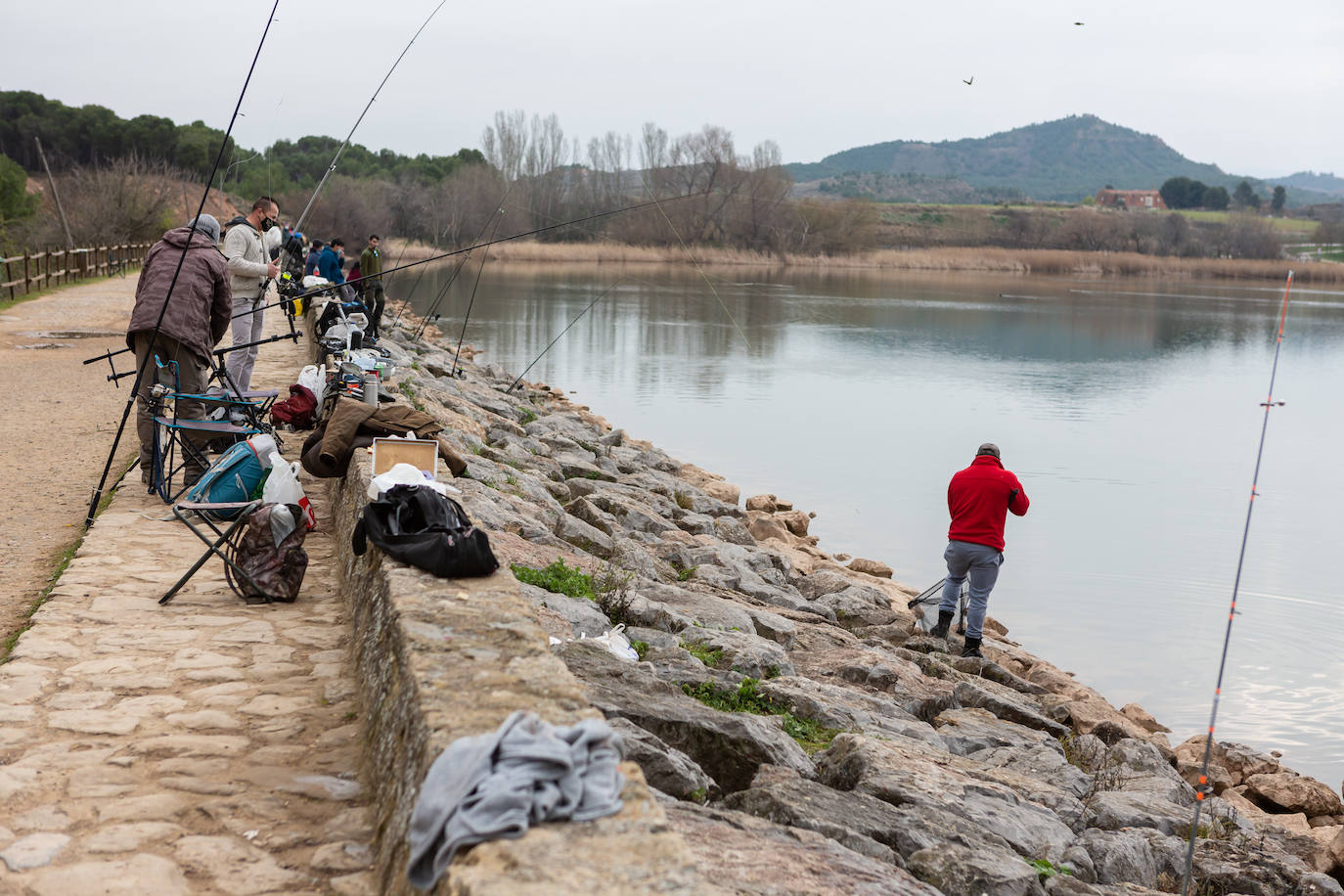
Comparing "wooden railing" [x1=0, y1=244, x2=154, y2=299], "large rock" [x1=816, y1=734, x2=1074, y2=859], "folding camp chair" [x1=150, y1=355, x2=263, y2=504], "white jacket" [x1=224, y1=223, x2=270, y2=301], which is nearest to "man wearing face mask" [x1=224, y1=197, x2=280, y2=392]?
"white jacket" [x1=224, y1=223, x2=270, y2=301]

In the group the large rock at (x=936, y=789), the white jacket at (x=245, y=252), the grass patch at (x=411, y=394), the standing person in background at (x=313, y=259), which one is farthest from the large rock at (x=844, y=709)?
the standing person in background at (x=313, y=259)

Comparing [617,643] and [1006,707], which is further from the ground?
[617,643]

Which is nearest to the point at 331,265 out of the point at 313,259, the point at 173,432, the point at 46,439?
the point at 313,259

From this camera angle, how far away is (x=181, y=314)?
7.36 metres

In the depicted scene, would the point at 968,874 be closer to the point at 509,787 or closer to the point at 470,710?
the point at 470,710

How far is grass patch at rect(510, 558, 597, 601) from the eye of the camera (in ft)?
21.6

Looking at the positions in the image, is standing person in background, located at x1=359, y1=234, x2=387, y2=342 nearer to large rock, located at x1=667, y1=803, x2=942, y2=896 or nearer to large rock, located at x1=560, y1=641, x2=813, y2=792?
large rock, located at x1=560, y1=641, x2=813, y2=792

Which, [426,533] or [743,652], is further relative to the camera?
[743,652]

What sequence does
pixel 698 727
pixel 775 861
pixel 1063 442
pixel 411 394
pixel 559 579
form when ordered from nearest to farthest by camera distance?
pixel 775 861, pixel 698 727, pixel 559 579, pixel 411 394, pixel 1063 442

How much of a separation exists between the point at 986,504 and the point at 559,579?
3.71 metres

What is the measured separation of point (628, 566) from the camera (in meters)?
8.62

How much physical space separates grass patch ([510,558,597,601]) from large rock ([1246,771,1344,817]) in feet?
14.7

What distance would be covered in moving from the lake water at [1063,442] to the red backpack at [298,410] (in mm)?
6512

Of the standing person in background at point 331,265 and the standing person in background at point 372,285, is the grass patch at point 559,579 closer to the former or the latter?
the standing person in background at point 372,285
